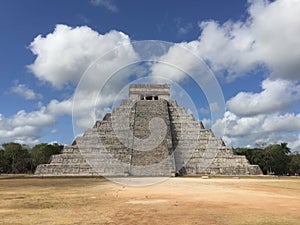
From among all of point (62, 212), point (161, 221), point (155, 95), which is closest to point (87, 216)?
point (62, 212)

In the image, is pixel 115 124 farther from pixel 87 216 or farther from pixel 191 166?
pixel 87 216

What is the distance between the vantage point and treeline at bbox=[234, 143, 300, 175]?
2153 inches

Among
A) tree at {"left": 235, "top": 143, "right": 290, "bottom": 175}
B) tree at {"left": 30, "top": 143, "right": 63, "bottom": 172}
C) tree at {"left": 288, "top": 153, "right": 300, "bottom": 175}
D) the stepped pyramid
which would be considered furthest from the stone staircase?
tree at {"left": 288, "top": 153, "right": 300, "bottom": 175}

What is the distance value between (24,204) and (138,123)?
25526mm

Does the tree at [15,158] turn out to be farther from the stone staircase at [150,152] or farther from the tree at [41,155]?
the stone staircase at [150,152]

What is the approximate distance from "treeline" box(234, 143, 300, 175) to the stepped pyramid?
885 inches

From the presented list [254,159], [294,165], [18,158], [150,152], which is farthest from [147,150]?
[294,165]

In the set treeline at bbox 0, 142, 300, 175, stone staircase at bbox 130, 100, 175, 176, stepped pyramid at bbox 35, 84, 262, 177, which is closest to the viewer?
stone staircase at bbox 130, 100, 175, 176

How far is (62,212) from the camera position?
9.25 meters

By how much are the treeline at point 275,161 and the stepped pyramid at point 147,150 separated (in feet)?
73.7

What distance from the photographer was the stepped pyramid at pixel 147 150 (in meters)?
30.2

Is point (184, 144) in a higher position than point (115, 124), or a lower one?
lower

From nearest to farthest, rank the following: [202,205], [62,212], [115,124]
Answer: [62,212], [202,205], [115,124]

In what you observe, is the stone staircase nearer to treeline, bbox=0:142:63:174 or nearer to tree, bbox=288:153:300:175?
treeline, bbox=0:142:63:174
